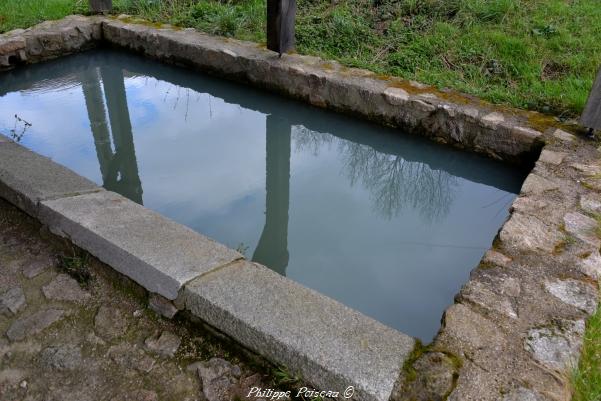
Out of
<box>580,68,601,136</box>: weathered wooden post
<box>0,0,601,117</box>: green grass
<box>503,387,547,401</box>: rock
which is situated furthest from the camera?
<box>0,0,601,117</box>: green grass

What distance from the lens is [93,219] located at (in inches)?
83.0

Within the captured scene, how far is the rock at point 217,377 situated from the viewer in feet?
5.27

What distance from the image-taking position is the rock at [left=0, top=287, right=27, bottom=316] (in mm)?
1922

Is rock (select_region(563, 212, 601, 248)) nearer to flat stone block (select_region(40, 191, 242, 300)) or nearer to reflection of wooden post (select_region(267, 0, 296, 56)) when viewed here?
flat stone block (select_region(40, 191, 242, 300))

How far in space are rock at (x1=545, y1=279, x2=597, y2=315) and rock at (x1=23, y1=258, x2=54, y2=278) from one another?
2.10 meters

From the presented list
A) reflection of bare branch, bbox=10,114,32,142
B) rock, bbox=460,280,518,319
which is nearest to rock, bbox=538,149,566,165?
rock, bbox=460,280,518,319

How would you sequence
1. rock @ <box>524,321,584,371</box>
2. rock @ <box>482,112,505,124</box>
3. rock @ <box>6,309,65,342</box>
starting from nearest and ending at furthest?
rock @ <box>524,321,584,371</box> → rock @ <box>6,309,65,342</box> → rock @ <box>482,112,505,124</box>

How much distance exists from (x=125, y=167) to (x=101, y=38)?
2.73m

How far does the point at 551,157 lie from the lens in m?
2.96

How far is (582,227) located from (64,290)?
7.73 ft

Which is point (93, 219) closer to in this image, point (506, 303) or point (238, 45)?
point (506, 303)

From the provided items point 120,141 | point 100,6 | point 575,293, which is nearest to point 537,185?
point 575,293

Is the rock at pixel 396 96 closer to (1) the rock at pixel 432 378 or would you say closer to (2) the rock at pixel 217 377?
(1) the rock at pixel 432 378

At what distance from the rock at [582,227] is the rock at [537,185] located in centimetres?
24
